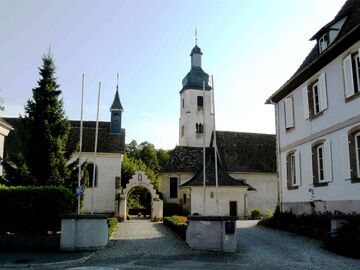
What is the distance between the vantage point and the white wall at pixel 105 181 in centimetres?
3788

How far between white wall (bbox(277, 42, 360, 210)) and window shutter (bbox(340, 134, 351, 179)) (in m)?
0.13

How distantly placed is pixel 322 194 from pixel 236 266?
32.5ft

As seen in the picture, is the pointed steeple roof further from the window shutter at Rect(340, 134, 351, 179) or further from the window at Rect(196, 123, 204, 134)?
the window shutter at Rect(340, 134, 351, 179)

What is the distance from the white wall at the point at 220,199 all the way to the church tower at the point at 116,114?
11.0 metres

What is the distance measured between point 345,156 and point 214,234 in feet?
24.1

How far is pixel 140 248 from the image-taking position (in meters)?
15.2

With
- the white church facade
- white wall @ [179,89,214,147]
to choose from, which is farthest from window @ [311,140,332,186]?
white wall @ [179,89,214,147]

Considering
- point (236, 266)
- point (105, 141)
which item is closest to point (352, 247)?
point (236, 266)

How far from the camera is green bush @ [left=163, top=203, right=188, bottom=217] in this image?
128 feet

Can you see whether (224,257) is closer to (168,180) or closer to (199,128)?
(168,180)

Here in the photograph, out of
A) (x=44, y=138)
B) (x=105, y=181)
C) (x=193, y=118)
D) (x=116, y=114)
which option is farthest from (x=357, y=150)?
(x=193, y=118)

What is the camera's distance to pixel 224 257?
12.7 metres

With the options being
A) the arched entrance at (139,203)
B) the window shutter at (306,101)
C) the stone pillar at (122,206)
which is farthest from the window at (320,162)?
the arched entrance at (139,203)

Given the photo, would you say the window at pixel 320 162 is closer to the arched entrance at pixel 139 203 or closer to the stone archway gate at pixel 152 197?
the stone archway gate at pixel 152 197
